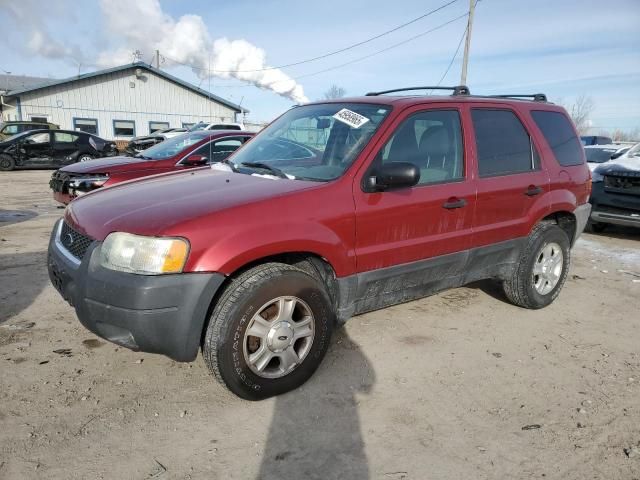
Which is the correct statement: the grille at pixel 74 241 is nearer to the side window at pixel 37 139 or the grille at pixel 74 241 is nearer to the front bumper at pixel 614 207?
the front bumper at pixel 614 207

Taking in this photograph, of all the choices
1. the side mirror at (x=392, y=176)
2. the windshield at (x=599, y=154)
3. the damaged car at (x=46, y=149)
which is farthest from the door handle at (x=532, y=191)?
the damaged car at (x=46, y=149)

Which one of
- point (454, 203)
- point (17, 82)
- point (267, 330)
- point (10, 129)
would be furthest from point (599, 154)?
point (17, 82)

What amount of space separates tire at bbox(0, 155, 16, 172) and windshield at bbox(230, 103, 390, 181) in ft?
53.9

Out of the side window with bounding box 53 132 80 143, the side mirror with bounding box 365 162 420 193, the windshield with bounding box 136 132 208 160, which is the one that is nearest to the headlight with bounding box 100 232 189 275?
the side mirror with bounding box 365 162 420 193

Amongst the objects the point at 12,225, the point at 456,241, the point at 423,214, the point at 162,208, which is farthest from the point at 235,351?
the point at 12,225

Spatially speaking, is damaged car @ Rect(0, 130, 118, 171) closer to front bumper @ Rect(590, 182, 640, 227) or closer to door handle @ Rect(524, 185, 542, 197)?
front bumper @ Rect(590, 182, 640, 227)

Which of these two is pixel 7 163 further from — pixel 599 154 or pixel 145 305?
pixel 599 154

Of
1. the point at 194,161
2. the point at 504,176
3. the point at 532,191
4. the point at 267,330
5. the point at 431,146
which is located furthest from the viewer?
the point at 194,161

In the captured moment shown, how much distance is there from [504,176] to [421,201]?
1.01 metres

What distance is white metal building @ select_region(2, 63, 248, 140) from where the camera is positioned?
26.3 m

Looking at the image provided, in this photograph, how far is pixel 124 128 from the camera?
28.6 metres

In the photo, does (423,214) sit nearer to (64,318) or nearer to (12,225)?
(64,318)

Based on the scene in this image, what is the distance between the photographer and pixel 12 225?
766 centimetres

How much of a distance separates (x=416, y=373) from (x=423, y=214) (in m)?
1.10
